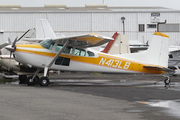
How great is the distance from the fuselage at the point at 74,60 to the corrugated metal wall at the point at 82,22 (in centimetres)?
2986

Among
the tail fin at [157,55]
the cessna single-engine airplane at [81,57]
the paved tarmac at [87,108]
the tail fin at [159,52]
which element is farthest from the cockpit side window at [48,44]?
the paved tarmac at [87,108]

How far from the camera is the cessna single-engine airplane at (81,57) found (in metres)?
15.3

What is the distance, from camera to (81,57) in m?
16.1

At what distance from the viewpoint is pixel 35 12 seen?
151 feet

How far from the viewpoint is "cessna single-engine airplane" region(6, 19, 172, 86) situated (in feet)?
50.1

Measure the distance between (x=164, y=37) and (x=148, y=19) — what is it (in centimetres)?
3073

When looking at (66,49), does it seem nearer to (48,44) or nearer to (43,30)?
(48,44)

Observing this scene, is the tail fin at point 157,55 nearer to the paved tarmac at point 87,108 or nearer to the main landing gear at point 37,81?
the main landing gear at point 37,81

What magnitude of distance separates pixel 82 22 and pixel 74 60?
30595 mm

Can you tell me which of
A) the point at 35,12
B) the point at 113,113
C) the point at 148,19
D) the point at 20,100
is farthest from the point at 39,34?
the point at 113,113

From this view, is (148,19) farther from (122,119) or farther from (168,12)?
(122,119)

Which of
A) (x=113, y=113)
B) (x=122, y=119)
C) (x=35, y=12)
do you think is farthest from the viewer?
(x=35, y=12)

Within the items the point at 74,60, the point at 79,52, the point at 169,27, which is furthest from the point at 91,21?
the point at 74,60

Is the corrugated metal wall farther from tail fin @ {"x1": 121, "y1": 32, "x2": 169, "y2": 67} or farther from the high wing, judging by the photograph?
the high wing
